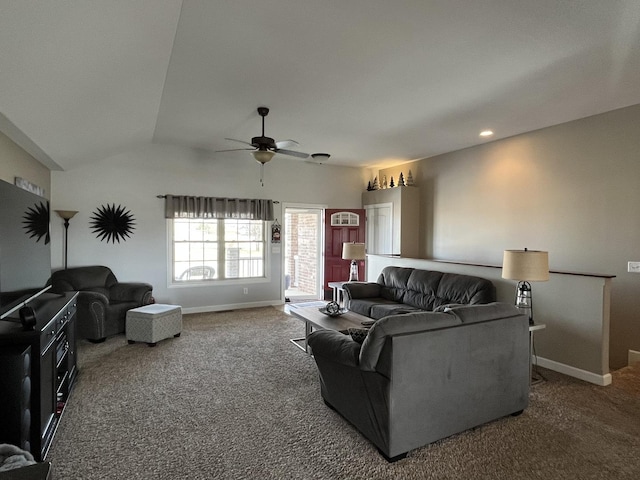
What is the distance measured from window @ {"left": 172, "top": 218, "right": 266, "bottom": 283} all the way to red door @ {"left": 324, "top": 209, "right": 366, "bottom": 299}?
1.36 meters

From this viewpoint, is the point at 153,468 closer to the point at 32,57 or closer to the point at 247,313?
the point at 32,57

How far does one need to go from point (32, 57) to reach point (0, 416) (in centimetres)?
202

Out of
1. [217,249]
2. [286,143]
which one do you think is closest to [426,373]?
[286,143]

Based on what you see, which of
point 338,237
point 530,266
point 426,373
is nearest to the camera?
point 426,373

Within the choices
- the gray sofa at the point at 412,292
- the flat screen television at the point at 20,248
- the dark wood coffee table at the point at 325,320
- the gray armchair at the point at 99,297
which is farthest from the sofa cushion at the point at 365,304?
the flat screen television at the point at 20,248

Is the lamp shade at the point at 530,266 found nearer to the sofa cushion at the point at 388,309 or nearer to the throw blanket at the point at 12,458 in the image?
the sofa cushion at the point at 388,309

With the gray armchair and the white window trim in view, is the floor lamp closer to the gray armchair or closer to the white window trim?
the gray armchair

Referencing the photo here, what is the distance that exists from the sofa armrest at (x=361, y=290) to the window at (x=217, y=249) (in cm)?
215

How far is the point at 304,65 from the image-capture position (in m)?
3.06

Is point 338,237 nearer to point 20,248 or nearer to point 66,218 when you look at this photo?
point 66,218

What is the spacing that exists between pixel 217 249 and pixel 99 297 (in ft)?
7.42

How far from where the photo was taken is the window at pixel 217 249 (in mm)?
6264

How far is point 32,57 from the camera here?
6.56 feet

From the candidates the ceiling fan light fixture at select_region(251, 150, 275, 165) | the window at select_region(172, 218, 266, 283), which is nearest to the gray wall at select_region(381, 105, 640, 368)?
the window at select_region(172, 218, 266, 283)
